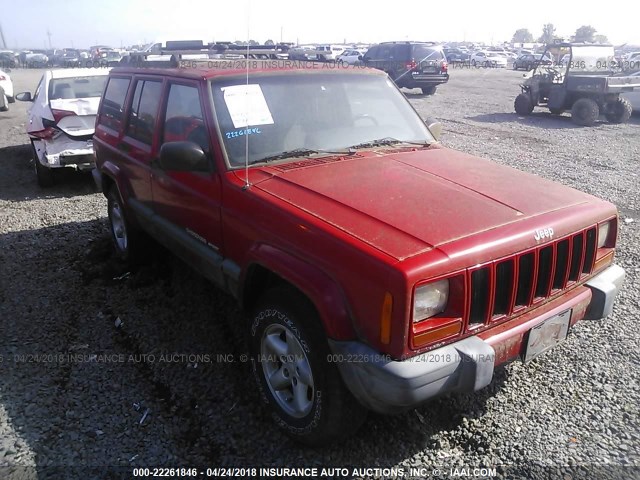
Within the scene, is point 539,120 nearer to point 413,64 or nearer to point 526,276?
point 413,64

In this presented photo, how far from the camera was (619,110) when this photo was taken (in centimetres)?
1450

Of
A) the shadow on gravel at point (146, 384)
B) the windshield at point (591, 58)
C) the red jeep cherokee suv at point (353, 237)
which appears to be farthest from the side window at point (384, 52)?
the shadow on gravel at point (146, 384)

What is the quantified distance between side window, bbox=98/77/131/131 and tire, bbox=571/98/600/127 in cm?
1308

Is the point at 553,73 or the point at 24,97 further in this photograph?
the point at 553,73

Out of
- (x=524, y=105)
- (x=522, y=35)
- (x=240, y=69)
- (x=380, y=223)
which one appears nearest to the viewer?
(x=380, y=223)

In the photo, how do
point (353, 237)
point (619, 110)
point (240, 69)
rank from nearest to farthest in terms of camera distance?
1. point (353, 237)
2. point (240, 69)
3. point (619, 110)

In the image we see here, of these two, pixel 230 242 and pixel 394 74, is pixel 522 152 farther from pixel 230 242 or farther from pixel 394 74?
pixel 394 74

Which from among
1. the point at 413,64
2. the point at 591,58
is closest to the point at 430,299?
the point at 591,58

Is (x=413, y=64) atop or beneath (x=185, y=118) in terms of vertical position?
atop

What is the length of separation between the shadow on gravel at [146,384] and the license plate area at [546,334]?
0.60 meters

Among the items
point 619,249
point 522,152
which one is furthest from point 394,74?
point 619,249

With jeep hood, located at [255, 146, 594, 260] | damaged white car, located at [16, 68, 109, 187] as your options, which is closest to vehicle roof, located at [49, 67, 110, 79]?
damaged white car, located at [16, 68, 109, 187]

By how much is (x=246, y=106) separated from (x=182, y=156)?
0.57m

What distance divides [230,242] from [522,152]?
893 cm
